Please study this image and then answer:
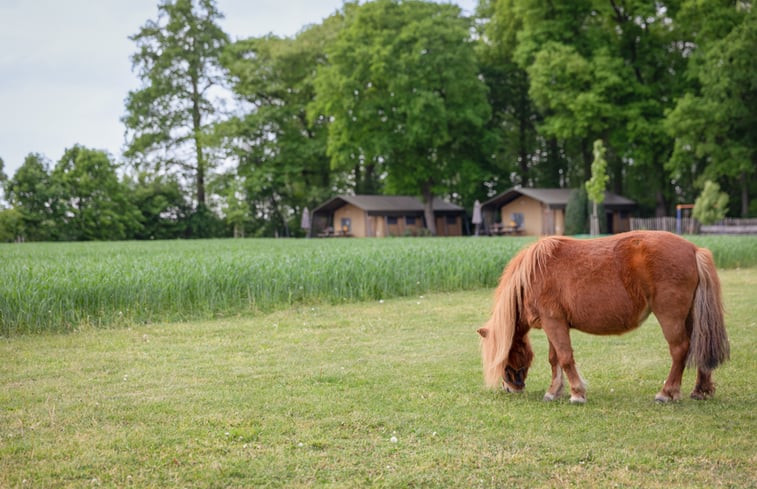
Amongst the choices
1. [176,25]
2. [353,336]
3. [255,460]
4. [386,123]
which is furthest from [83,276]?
[176,25]

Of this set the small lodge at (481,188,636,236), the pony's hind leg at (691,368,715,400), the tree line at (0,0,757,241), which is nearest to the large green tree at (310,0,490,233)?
the tree line at (0,0,757,241)

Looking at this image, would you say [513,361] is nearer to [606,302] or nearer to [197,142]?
[606,302]

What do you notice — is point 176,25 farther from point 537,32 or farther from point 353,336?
point 353,336

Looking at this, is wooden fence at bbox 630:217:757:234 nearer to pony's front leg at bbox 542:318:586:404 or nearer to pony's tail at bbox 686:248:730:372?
pony's tail at bbox 686:248:730:372

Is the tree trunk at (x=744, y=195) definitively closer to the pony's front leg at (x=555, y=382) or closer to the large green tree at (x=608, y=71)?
the large green tree at (x=608, y=71)

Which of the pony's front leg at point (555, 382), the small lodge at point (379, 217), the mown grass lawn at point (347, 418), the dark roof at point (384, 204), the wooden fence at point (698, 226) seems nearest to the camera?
the mown grass lawn at point (347, 418)

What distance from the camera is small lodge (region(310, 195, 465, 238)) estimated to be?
50.0 meters

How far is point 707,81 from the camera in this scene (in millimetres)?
39375

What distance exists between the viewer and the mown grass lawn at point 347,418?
14.3ft

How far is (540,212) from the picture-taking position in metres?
47.5

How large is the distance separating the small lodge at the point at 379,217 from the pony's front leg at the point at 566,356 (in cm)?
4263

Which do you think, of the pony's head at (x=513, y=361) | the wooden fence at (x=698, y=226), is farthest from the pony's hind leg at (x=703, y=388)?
the wooden fence at (x=698, y=226)

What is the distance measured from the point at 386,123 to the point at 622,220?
17561 millimetres

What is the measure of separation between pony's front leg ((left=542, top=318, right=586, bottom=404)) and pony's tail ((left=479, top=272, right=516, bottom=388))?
1.06ft
